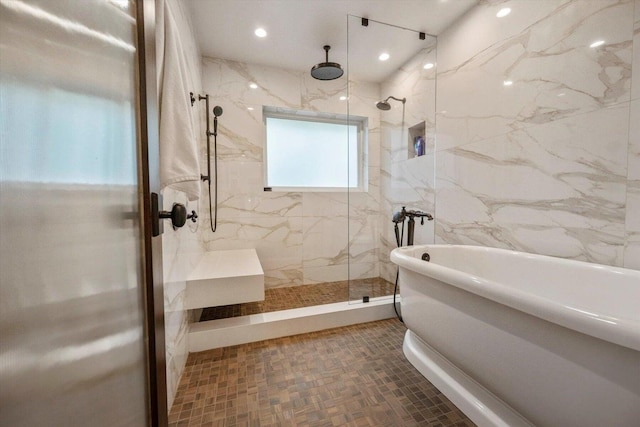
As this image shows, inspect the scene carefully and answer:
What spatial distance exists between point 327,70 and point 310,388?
8.13 ft

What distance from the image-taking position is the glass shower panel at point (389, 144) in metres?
2.36

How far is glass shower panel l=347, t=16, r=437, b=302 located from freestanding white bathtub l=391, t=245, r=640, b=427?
0.87 m

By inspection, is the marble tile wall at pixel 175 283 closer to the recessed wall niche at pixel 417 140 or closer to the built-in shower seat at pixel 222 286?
the built-in shower seat at pixel 222 286

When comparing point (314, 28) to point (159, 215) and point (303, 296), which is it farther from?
point (303, 296)

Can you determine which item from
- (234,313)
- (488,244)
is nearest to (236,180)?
(234,313)

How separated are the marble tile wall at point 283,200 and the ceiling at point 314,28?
0.22 meters

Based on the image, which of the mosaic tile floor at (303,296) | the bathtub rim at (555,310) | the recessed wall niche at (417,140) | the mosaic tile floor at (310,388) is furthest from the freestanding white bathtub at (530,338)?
the recessed wall niche at (417,140)

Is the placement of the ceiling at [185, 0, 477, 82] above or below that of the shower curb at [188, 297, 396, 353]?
above

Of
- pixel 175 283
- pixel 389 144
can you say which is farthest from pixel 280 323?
pixel 389 144

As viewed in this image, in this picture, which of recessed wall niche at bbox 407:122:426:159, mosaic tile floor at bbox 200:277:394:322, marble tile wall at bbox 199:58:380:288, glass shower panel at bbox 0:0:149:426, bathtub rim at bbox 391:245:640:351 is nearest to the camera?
glass shower panel at bbox 0:0:149:426

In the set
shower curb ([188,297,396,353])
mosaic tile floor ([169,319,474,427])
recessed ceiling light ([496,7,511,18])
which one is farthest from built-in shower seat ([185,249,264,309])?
recessed ceiling light ([496,7,511,18])

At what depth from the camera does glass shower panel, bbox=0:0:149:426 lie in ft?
0.97

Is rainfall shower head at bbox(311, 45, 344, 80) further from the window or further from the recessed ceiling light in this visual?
the recessed ceiling light

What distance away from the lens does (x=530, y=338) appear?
0.84 metres
